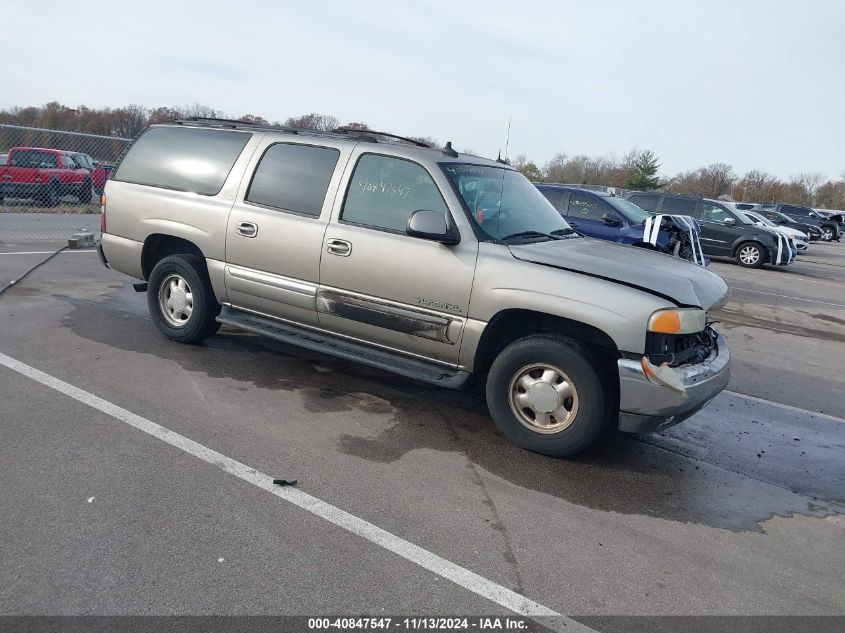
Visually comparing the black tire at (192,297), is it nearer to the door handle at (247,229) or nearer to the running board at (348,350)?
the running board at (348,350)

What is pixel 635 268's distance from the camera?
14.3 feet

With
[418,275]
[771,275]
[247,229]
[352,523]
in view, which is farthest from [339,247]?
[771,275]

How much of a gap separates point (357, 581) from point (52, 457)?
2033 mm

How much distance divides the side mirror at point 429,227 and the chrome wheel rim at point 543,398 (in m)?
1.00

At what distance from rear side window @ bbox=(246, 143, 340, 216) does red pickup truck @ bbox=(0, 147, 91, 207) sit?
14.0 m

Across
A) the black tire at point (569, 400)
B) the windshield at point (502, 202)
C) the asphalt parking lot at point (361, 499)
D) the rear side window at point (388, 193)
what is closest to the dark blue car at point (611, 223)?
the asphalt parking lot at point (361, 499)

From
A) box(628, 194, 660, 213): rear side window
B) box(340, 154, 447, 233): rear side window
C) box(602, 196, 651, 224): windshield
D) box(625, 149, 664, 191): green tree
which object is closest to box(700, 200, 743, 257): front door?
box(628, 194, 660, 213): rear side window

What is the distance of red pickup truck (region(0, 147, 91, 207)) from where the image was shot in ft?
55.5

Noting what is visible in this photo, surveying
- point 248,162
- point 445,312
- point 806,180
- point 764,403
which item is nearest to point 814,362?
point 764,403

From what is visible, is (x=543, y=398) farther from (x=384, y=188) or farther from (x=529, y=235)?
(x=384, y=188)

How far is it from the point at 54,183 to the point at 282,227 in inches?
587

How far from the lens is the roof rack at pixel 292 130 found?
5.30 m

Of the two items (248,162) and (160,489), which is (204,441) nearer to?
(160,489)

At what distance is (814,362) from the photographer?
25.4ft
